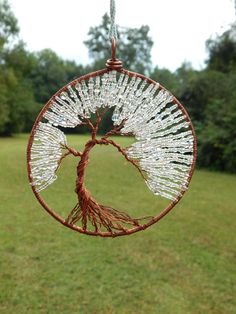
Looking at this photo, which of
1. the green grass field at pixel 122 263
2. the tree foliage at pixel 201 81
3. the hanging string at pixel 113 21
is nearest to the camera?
the hanging string at pixel 113 21

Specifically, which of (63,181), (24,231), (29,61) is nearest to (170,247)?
(24,231)

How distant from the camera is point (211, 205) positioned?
6586 mm

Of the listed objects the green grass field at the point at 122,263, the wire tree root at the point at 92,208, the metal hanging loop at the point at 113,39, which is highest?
the metal hanging loop at the point at 113,39

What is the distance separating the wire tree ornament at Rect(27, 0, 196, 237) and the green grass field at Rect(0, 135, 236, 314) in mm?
1724

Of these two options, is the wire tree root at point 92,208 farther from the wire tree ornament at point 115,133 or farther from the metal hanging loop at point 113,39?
the metal hanging loop at point 113,39

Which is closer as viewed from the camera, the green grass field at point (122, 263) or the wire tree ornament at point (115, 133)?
the wire tree ornament at point (115, 133)

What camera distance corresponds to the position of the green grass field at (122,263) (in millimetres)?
3416

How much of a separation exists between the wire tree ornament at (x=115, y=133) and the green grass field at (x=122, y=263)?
172cm

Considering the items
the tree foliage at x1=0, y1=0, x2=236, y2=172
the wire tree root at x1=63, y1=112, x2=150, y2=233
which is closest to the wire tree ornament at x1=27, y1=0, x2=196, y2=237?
the wire tree root at x1=63, y1=112, x2=150, y2=233

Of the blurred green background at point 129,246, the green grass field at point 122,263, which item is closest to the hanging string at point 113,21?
the blurred green background at point 129,246

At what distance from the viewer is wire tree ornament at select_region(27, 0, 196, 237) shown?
1.35m

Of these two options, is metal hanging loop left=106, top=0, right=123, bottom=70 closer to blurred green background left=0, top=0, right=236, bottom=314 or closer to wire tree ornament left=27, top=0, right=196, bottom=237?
wire tree ornament left=27, top=0, right=196, bottom=237

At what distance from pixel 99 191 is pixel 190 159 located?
19.7 ft

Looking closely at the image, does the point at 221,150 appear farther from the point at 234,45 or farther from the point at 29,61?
the point at 29,61
